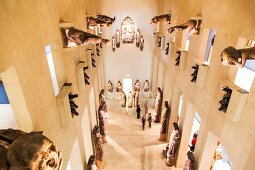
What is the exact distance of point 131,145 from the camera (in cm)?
941

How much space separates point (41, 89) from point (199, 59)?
14.8ft

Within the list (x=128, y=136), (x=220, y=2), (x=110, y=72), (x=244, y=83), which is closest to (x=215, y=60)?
(x=244, y=83)

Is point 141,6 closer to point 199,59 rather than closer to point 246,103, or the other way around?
point 199,59

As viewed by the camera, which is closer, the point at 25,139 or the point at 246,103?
the point at 25,139

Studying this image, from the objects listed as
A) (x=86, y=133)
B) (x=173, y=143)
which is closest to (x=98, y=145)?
(x=86, y=133)

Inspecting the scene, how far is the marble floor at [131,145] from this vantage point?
8.27 m

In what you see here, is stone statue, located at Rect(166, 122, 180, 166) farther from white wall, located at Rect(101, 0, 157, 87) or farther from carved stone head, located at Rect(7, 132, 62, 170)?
white wall, located at Rect(101, 0, 157, 87)

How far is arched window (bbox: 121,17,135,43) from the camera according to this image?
12359 mm

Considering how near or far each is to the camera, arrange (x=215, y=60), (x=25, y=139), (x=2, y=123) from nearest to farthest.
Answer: (x=25, y=139) → (x=2, y=123) → (x=215, y=60)

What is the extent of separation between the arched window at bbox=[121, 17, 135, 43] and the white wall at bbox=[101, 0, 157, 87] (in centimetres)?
23

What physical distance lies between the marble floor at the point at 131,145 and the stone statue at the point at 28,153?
6.72m

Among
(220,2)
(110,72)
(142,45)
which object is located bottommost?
(110,72)

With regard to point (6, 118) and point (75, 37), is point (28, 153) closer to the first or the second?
point (6, 118)

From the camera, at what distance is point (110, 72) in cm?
1356
